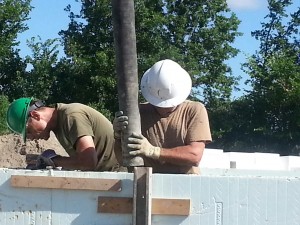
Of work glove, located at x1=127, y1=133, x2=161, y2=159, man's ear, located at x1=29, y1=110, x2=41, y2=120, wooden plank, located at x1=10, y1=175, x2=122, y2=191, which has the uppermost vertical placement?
man's ear, located at x1=29, y1=110, x2=41, y2=120

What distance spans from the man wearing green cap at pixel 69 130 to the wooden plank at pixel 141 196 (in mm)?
1055

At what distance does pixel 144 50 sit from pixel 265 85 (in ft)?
16.0

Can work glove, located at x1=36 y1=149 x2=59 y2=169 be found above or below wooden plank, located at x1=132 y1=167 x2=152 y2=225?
above

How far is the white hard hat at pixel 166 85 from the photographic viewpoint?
4.51 m

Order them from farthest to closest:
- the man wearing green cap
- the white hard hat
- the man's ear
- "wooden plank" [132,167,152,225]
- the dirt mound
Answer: the dirt mound
the man's ear
the man wearing green cap
the white hard hat
"wooden plank" [132,167,152,225]

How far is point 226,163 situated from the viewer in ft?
25.6

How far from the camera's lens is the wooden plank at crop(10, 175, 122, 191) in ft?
12.3

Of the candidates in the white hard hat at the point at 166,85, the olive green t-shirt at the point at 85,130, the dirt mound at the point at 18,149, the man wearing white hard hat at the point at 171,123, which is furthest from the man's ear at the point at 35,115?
the dirt mound at the point at 18,149

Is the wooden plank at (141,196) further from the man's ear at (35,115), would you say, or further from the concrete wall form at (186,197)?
the man's ear at (35,115)

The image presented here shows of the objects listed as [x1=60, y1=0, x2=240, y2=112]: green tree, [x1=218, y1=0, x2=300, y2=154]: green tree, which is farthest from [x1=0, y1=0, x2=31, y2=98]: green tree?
[x1=218, y1=0, x2=300, y2=154]: green tree

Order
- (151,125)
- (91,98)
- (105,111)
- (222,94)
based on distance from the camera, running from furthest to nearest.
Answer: (222,94)
(91,98)
(105,111)
(151,125)

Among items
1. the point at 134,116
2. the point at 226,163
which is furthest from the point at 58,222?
the point at 226,163

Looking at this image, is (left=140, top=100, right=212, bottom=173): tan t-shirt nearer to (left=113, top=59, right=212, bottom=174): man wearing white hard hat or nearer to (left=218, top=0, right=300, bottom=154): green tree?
(left=113, top=59, right=212, bottom=174): man wearing white hard hat

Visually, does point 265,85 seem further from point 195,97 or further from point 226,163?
point 226,163
